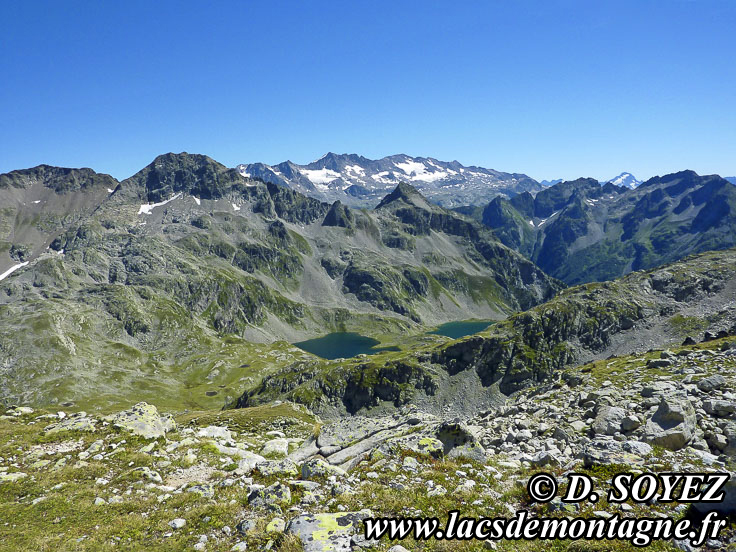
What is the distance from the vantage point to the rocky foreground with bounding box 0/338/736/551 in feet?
46.8

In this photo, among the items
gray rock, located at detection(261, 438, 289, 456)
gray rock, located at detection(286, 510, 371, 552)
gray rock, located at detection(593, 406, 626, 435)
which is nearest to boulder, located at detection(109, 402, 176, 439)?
gray rock, located at detection(261, 438, 289, 456)

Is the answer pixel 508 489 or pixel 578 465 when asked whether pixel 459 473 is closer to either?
pixel 508 489

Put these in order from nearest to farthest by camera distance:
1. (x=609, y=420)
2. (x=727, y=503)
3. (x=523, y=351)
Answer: (x=727, y=503) → (x=609, y=420) → (x=523, y=351)

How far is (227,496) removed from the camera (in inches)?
685

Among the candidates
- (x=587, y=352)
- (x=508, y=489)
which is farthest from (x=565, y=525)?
(x=587, y=352)

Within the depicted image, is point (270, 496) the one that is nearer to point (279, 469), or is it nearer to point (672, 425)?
point (279, 469)

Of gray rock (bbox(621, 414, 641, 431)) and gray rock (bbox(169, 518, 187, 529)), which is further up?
gray rock (bbox(621, 414, 641, 431))

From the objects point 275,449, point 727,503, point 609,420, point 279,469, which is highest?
point 727,503

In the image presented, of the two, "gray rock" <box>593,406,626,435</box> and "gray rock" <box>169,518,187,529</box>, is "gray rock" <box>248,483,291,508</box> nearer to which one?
"gray rock" <box>169,518,187,529</box>

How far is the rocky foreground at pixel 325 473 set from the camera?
14273mm

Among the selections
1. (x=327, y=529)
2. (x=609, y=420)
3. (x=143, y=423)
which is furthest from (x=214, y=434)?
(x=609, y=420)

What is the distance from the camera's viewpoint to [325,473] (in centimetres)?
1870

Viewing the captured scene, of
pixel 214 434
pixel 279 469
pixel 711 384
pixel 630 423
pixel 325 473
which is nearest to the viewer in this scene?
Answer: pixel 325 473

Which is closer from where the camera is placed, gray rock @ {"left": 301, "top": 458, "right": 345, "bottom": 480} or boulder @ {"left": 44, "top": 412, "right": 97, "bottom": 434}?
gray rock @ {"left": 301, "top": 458, "right": 345, "bottom": 480}
